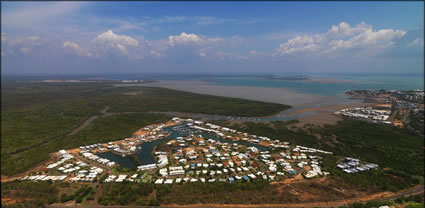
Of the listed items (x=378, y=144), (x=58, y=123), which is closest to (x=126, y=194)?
(x=58, y=123)

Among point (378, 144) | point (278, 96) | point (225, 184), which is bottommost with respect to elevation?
point (225, 184)

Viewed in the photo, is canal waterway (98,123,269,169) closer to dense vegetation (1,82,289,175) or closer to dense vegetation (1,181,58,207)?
dense vegetation (1,82,289,175)

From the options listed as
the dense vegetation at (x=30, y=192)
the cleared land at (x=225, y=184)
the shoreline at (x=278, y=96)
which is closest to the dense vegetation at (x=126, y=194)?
the cleared land at (x=225, y=184)

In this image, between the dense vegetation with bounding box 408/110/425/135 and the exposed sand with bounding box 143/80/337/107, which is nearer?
the dense vegetation with bounding box 408/110/425/135

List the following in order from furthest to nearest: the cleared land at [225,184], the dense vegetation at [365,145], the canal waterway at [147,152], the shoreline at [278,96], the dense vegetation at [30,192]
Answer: the shoreline at [278,96] → the canal waterway at [147,152] → the dense vegetation at [365,145] → the cleared land at [225,184] → the dense vegetation at [30,192]

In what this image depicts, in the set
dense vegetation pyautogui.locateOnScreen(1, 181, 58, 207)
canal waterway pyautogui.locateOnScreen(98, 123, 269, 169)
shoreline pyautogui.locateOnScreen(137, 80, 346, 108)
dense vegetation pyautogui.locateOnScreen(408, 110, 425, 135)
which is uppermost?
shoreline pyautogui.locateOnScreen(137, 80, 346, 108)

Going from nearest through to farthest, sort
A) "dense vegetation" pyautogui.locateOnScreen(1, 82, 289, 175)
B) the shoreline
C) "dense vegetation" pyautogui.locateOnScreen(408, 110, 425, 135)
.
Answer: "dense vegetation" pyautogui.locateOnScreen(1, 82, 289, 175) → "dense vegetation" pyautogui.locateOnScreen(408, 110, 425, 135) → the shoreline

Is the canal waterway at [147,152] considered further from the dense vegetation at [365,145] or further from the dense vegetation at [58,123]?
the dense vegetation at [58,123]

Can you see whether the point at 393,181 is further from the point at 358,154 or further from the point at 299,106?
the point at 299,106

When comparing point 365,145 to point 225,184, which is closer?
point 225,184

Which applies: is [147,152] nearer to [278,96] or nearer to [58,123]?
[58,123]

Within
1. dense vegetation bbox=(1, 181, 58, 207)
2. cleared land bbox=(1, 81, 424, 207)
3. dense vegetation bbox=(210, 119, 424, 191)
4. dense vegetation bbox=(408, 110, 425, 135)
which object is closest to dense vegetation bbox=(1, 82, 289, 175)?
cleared land bbox=(1, 81, 424, 207)
